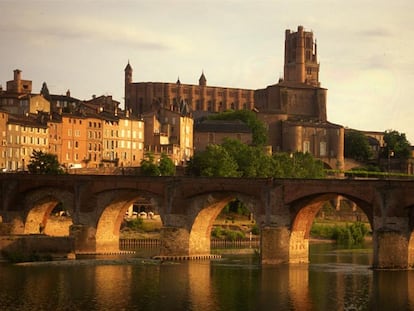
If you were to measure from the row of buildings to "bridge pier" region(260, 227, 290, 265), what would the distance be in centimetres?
5032

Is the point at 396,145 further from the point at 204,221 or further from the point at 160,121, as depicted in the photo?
the point at 204,221

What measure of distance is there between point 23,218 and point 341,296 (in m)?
35.4

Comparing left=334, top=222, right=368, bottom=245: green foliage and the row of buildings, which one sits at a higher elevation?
the row of buildings

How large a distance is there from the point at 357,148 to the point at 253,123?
73.6 ft

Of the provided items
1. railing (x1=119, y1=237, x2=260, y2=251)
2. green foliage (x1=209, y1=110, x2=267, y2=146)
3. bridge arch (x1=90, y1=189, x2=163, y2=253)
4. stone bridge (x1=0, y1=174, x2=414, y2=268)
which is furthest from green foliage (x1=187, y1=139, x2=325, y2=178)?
bridge arch (x1=90, y1=189, x2=163, y2=253)

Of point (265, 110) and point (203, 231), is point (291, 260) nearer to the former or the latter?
point (203, 231)

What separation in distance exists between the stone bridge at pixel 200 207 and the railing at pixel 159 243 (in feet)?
20.3

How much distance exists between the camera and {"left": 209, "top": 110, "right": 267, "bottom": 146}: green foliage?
159 m

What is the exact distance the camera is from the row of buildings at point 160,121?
415 feet

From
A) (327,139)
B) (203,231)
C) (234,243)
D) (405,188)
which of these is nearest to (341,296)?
(405,188)

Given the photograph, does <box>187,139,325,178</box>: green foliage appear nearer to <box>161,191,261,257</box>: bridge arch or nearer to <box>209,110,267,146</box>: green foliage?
<box>209,110,267,146</box>: green foliage

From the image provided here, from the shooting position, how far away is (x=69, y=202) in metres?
84.5

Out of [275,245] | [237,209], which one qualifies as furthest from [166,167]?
[275,245]

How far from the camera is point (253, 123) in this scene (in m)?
160
